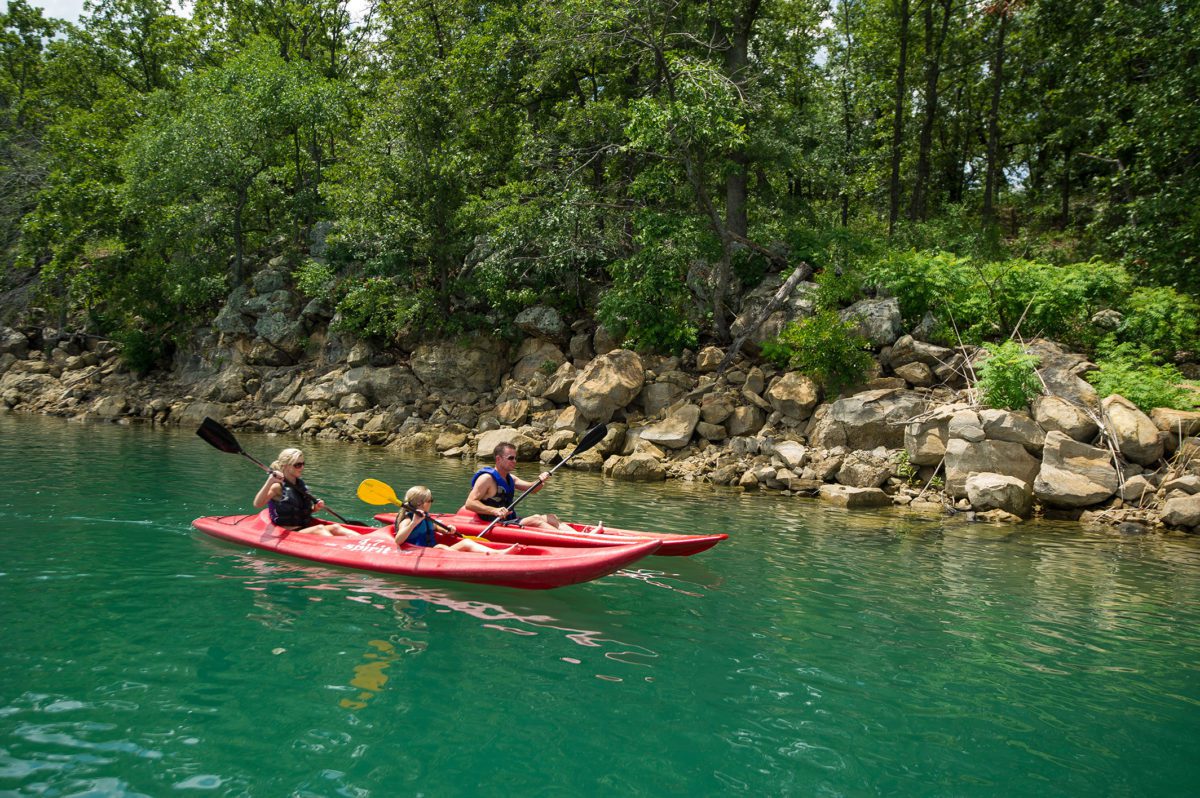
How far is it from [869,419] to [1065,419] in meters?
3.18

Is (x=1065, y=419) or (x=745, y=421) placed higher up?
(x=1065, y=419)

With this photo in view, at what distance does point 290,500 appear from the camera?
870cm

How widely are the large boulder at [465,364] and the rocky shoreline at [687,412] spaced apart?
0.05 metres

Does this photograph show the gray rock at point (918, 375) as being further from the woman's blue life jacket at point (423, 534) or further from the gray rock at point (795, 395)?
the woman's blue life jacket at point (423, 534)

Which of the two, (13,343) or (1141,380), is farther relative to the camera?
(13,343)

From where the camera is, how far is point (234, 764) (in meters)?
3.71

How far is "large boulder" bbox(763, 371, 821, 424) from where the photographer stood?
50.7 ft

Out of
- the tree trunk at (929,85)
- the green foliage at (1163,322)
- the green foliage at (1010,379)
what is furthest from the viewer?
the tree trunk at (929,85)

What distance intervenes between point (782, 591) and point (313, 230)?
24.2 m

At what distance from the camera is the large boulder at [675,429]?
1611 centimetres

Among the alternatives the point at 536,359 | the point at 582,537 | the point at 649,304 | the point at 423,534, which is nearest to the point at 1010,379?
the point at 649,304

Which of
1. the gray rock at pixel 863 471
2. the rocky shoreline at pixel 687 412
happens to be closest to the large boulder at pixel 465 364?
the rocky shoreline at pixel 687 412

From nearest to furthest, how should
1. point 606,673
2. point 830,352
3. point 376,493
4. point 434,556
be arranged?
point 606,673, point 434,556, point 376,493, point 830,352

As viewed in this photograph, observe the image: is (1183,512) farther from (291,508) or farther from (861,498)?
(291,508)
